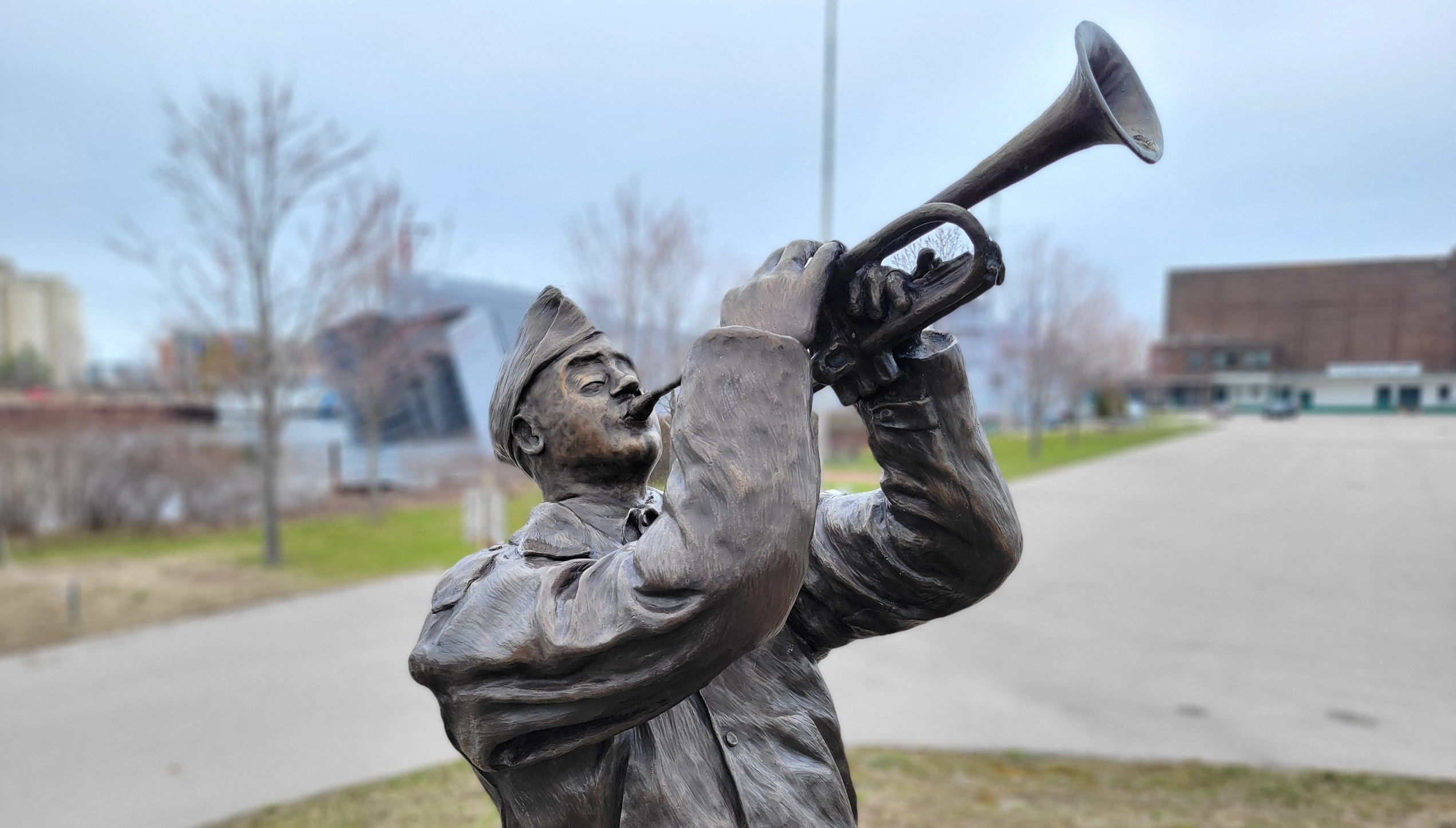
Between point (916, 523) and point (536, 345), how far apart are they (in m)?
0.77

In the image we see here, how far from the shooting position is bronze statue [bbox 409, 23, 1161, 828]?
1107 millimetres

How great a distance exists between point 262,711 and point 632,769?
608 centimetres

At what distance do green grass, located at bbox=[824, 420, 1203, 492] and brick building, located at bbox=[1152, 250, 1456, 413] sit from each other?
25.7ft

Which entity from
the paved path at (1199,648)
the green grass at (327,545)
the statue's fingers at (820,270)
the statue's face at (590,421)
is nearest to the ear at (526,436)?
the statue's face at (590,421)

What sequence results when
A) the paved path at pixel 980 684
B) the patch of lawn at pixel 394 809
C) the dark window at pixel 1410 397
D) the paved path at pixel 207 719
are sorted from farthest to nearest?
the dark window at pixel 1410 397
the paved path at pixel 980 684
the paved path at pixel 207 719
the patch of lawn at pixel 394 809

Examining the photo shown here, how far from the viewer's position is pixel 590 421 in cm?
148

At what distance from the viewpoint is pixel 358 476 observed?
64.3 feet

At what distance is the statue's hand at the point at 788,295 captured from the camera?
1.20 meters

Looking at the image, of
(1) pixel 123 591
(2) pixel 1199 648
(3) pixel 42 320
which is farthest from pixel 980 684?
(3) pixel 42 320

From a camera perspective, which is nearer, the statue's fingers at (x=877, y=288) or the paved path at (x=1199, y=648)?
the statue's fingers at (x=877, y=288)

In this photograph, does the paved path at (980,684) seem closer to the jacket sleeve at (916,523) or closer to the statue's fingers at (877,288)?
the jacket sleeve at (916,523)

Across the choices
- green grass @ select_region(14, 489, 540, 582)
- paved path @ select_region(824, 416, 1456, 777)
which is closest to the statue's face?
paved path @ select_region(824, 416, 1456, 777)

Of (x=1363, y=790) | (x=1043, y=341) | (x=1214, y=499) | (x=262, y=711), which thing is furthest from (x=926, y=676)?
(x=1043, y=341)

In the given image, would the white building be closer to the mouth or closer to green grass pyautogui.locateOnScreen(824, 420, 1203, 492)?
green grass pyautogui.locateOnScreen(824, 420, 1203, 492)
